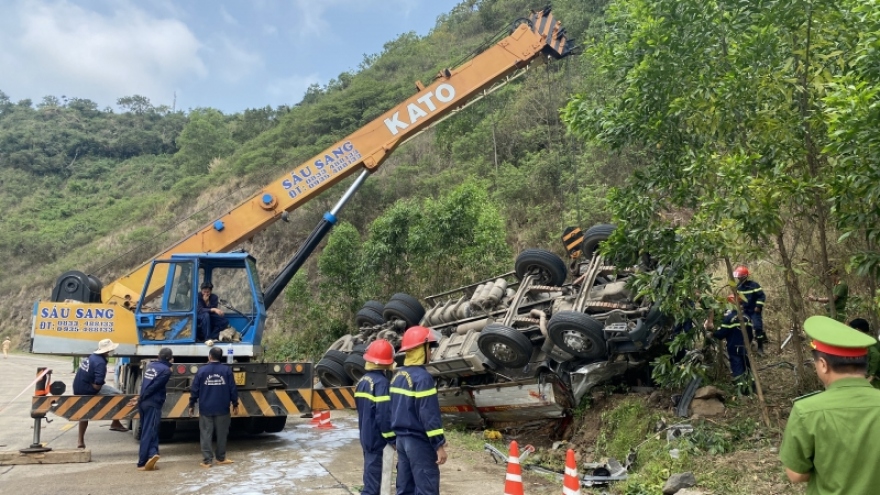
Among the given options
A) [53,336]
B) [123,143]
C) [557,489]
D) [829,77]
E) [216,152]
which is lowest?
[557,489]

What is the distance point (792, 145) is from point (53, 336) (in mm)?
9427

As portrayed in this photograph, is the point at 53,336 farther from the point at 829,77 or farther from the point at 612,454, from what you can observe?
the point at 829,77

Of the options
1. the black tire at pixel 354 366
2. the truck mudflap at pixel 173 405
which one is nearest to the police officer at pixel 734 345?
the truck mudflap at pixel 173 405

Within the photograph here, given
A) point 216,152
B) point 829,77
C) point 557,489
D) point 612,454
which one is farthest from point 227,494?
point 216,152

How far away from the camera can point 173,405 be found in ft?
28.6

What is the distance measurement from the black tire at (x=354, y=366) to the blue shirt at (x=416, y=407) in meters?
6.62

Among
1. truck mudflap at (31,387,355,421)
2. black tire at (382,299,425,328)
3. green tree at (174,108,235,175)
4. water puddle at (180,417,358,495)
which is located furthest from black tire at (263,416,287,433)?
green tree at (174,108,235,175)

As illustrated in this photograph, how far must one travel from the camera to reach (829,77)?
5.98m

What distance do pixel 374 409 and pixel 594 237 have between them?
231 inches

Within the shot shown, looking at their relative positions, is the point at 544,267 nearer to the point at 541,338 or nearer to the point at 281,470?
the point at 541,338

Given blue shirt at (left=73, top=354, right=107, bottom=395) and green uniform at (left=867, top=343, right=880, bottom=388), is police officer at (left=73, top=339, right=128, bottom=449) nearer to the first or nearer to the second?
blue shirt at (left=73, top=354, right=107, bottom=395)

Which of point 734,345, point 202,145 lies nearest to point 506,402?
point 734,345

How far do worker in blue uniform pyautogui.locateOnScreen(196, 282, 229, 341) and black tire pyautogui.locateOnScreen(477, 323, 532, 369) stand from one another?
3692mm

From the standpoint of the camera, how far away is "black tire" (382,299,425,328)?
39.6 ft
